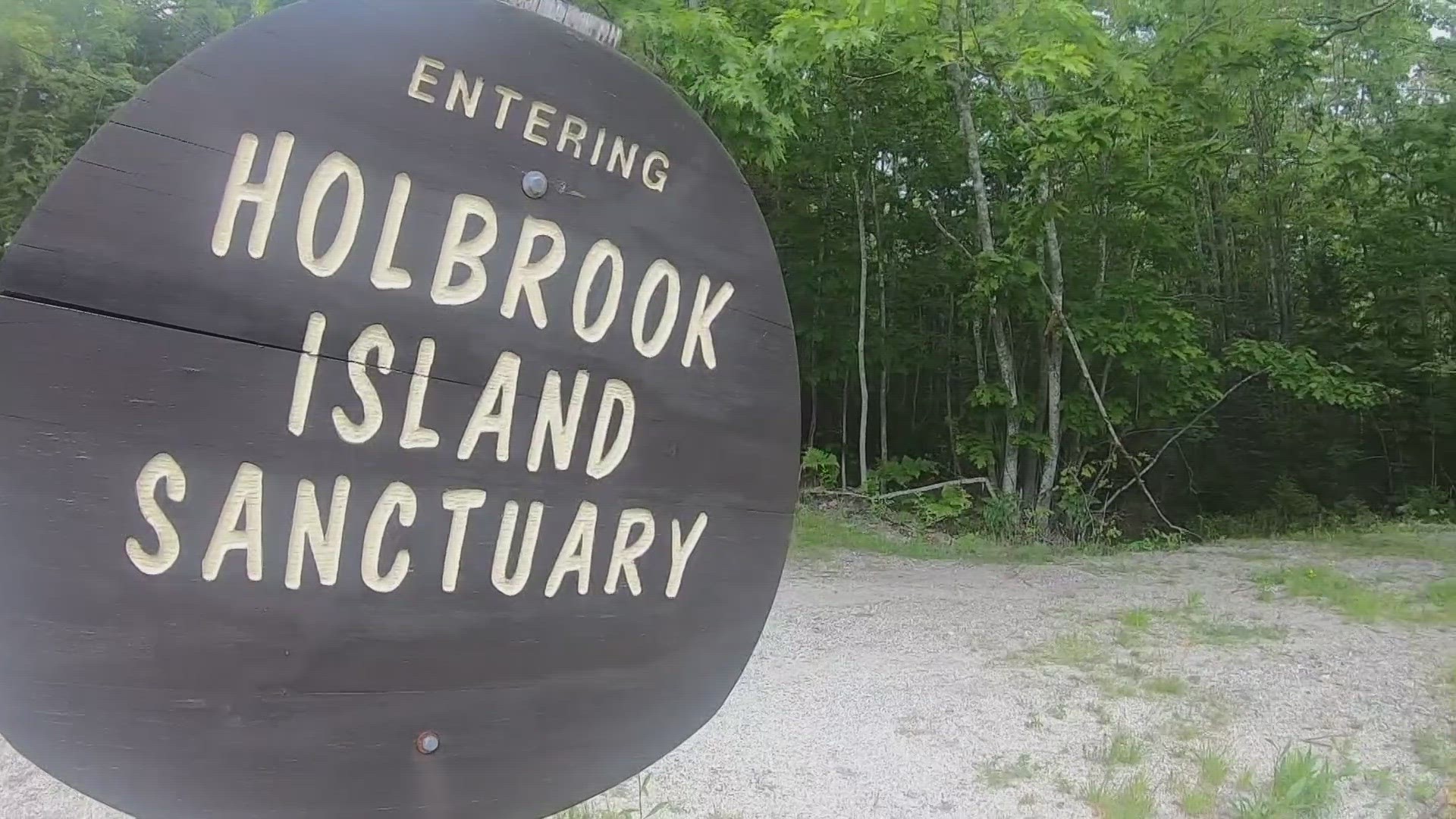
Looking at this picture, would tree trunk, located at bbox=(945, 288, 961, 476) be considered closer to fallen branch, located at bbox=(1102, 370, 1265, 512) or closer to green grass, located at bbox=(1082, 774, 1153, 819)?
fallen branch, located at bbox=(1102, 370, 1265, 512)

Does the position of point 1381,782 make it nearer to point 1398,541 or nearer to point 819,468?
point 1398,541

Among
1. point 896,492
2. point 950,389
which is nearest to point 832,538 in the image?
point 896,492

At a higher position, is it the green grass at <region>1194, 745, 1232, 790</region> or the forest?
the forest

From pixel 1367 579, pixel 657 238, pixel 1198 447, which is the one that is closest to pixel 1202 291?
pixel 1198 447

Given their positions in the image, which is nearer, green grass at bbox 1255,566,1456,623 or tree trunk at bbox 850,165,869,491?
green grass at bbox 1255,566,1456,623

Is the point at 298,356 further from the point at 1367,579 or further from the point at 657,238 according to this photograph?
the point at 1367,579

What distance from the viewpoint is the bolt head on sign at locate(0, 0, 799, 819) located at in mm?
727

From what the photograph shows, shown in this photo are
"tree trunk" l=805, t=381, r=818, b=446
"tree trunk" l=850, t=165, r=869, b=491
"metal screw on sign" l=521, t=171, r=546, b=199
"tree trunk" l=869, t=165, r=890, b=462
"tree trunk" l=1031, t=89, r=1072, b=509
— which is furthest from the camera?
"tree trunk" l=805, t=381, r=818, b=446

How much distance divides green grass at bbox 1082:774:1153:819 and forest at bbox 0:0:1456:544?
3790mm

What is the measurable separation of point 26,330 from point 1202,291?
15.2 meters

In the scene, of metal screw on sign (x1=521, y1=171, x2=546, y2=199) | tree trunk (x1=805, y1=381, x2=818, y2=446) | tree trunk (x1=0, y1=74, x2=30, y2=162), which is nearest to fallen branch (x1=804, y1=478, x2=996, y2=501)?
tree trunk (x1=805, y1=381, x2=818, y2=446)

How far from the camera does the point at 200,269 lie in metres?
0.77

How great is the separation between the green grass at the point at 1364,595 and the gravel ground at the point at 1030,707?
0.20m

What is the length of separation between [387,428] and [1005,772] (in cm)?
276
